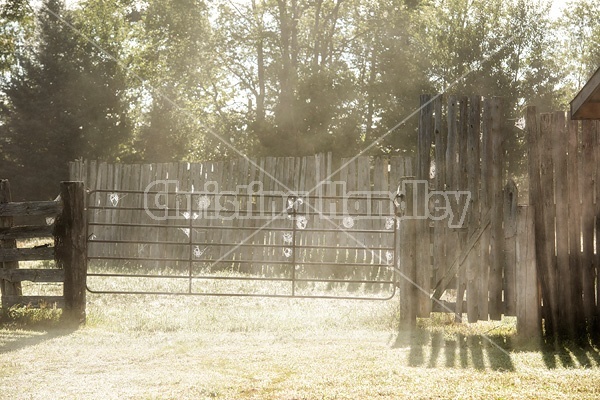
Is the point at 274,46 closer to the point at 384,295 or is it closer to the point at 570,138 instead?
the point at 384,295

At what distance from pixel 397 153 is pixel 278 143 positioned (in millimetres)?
5091

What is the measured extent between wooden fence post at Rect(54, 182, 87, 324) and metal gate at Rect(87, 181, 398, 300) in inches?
73.4

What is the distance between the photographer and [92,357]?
7000mm

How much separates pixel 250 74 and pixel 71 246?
21.1 m

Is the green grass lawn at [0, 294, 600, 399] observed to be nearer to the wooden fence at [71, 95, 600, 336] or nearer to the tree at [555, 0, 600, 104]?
the wooden fence at [71, 95, 600, 336]

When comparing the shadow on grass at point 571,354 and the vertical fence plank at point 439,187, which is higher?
the vertical fence plank at point 439,187

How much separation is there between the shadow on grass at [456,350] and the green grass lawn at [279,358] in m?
0.01

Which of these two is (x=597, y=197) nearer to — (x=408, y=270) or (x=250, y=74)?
(x=408, y=270)

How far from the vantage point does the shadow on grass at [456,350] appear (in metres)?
6.62

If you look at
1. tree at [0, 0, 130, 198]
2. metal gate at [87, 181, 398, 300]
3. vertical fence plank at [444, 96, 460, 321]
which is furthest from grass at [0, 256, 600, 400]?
tree at [0, 0, 130, 198]

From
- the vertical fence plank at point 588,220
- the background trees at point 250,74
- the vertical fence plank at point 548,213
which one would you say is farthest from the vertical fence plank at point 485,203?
the background trees at point 250,74

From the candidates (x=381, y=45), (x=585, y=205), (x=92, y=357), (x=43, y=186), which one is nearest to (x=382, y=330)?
(x=585, y=205)

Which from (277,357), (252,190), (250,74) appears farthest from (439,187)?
(250,74)

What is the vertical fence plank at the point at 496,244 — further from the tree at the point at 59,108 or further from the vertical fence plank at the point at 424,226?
the tree at the point at 59,108
